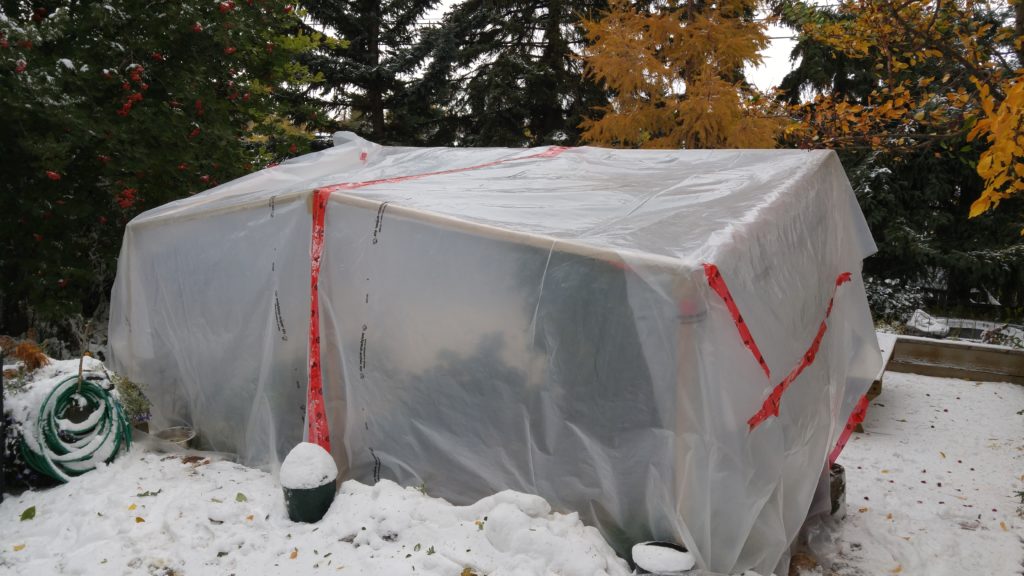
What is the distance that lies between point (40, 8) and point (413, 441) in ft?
18.9

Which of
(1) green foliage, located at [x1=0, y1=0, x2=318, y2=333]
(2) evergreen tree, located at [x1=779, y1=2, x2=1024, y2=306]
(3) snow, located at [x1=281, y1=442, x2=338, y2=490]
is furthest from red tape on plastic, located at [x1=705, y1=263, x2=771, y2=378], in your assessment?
(2) evergreen tree, located at [x1=779, y1=2, x2=1024, y2=306]

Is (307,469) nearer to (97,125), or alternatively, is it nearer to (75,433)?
(75,433)

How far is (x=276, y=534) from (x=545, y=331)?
1552 millimetres

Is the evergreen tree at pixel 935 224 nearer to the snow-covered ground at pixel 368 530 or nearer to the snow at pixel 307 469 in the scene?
the snow-covered ground at pixel 368 530

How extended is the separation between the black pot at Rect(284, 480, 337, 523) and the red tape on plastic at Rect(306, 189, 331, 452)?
18.0 inches

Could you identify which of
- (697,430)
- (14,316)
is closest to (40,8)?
(14,316)

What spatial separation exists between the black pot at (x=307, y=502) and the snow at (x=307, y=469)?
26 mm

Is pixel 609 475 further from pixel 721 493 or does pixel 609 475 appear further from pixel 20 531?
pixel 20 531

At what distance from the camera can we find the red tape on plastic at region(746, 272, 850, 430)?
278 centimetres

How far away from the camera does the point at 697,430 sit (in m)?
2.59

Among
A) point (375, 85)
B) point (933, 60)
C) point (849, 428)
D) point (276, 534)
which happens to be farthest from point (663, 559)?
point (375, 85)

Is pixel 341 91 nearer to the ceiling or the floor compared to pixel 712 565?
nearer to the ceiling

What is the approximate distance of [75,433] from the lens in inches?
143

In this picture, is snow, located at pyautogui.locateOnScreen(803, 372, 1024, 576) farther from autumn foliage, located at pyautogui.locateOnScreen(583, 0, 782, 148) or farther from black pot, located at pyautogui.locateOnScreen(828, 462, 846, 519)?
autumn foliage, located at pyautogui.locateOnScreen(583, 0, 782, 148)
